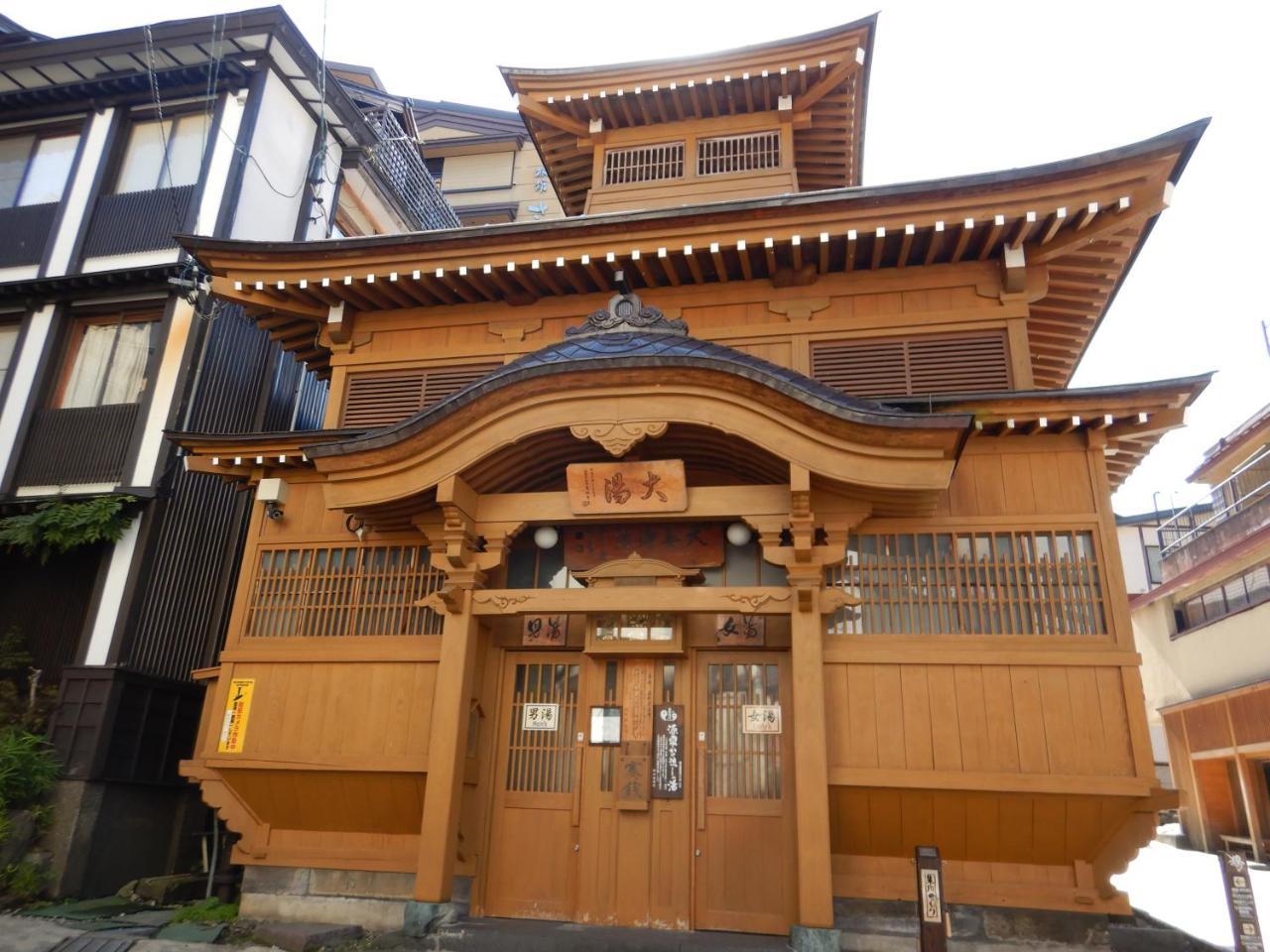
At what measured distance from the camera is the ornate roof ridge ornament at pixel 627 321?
8.91 m

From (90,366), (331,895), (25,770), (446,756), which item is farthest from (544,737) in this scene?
(90,366)

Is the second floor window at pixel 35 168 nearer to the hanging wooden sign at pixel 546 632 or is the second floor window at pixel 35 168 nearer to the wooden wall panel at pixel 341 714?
the wooden wall panel at pixel 341 714

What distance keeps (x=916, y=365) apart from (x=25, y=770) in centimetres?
1182

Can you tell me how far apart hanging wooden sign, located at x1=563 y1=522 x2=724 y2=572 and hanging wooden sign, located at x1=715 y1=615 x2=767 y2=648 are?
611mm

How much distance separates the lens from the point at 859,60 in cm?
1210

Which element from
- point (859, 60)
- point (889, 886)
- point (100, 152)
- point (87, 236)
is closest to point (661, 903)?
point (889, 886)

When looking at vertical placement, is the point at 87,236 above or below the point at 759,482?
above

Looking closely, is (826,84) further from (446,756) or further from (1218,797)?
(1218,797)

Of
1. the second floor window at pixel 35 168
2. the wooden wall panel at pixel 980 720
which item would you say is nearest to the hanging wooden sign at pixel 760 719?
the wooden wall panel at pixel 980 720

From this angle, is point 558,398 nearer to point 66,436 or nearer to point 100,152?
point 66,436

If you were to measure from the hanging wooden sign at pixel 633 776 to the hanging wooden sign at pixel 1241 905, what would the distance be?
4820mm

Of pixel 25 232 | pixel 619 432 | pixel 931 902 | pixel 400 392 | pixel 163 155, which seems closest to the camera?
pixel 931 902

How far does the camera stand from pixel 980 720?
7.73m

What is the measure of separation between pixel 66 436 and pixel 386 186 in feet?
30.1
